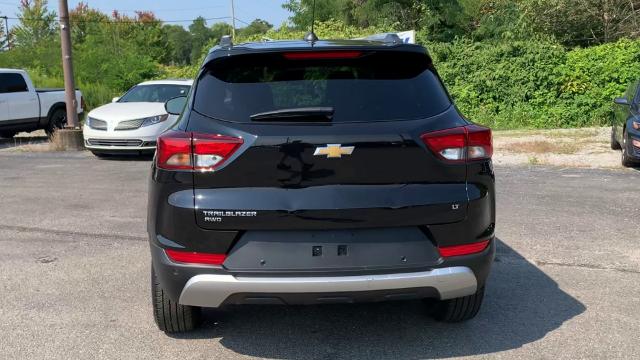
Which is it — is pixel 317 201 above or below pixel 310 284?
above

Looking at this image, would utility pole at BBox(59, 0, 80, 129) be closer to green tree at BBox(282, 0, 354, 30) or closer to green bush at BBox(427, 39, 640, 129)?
green bush at BBox(427, 39, 640, 129)

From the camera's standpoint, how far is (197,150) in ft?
10.7

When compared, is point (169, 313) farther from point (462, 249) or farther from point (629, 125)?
point (629, 125)

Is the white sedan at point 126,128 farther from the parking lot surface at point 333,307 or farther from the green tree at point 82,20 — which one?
the green tree at point 82,20

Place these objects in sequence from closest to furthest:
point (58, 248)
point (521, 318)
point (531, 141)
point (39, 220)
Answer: point (521, 318) < point (58, 248) < point (39, 220) < point (531, 141)

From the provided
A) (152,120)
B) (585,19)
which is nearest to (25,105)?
(152,120)

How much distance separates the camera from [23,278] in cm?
512

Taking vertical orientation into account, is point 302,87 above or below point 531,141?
above

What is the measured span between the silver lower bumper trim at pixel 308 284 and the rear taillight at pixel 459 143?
1.94 ft

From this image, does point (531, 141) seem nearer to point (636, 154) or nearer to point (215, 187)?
point (636, 154)

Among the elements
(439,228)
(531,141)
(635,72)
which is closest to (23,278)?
(439,228)

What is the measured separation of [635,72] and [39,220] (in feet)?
46.7

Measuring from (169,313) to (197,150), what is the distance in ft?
3.69

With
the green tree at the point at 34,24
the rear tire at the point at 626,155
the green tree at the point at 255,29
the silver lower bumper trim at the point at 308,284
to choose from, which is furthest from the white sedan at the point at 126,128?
the green tree at the point at 34,24
